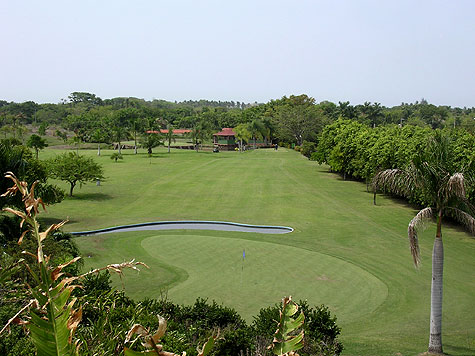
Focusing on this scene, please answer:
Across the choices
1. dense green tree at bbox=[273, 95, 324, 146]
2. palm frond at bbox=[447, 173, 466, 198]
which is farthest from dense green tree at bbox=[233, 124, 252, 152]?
palm frond at bbox=[447, 173, 466, 198]

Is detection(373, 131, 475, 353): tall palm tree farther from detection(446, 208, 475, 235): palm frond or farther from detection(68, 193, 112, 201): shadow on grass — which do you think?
detection(68, 193, 112, 201): shadow on grass

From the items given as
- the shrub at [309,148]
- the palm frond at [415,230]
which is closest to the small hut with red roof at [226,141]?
the shrub at [309,148]

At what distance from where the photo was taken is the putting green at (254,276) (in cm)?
1703

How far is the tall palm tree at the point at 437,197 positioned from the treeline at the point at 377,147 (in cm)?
1284

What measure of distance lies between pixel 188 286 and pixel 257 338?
8.01 metres

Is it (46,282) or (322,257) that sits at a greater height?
(46,282)

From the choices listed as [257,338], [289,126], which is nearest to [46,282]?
[257,338]

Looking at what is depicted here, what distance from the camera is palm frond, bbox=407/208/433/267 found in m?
14.1

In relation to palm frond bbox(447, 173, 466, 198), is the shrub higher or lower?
lower

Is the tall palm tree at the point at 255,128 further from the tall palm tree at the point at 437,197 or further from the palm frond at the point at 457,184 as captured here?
the palm frond at the point at 457,184

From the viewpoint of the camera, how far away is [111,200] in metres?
40.5

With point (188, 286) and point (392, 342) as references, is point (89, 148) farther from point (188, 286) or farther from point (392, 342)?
point (392, 342)

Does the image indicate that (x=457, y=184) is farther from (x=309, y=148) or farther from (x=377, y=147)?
(x=309, y=148)

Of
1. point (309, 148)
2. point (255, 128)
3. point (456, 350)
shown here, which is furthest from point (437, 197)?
point (255, 128)
